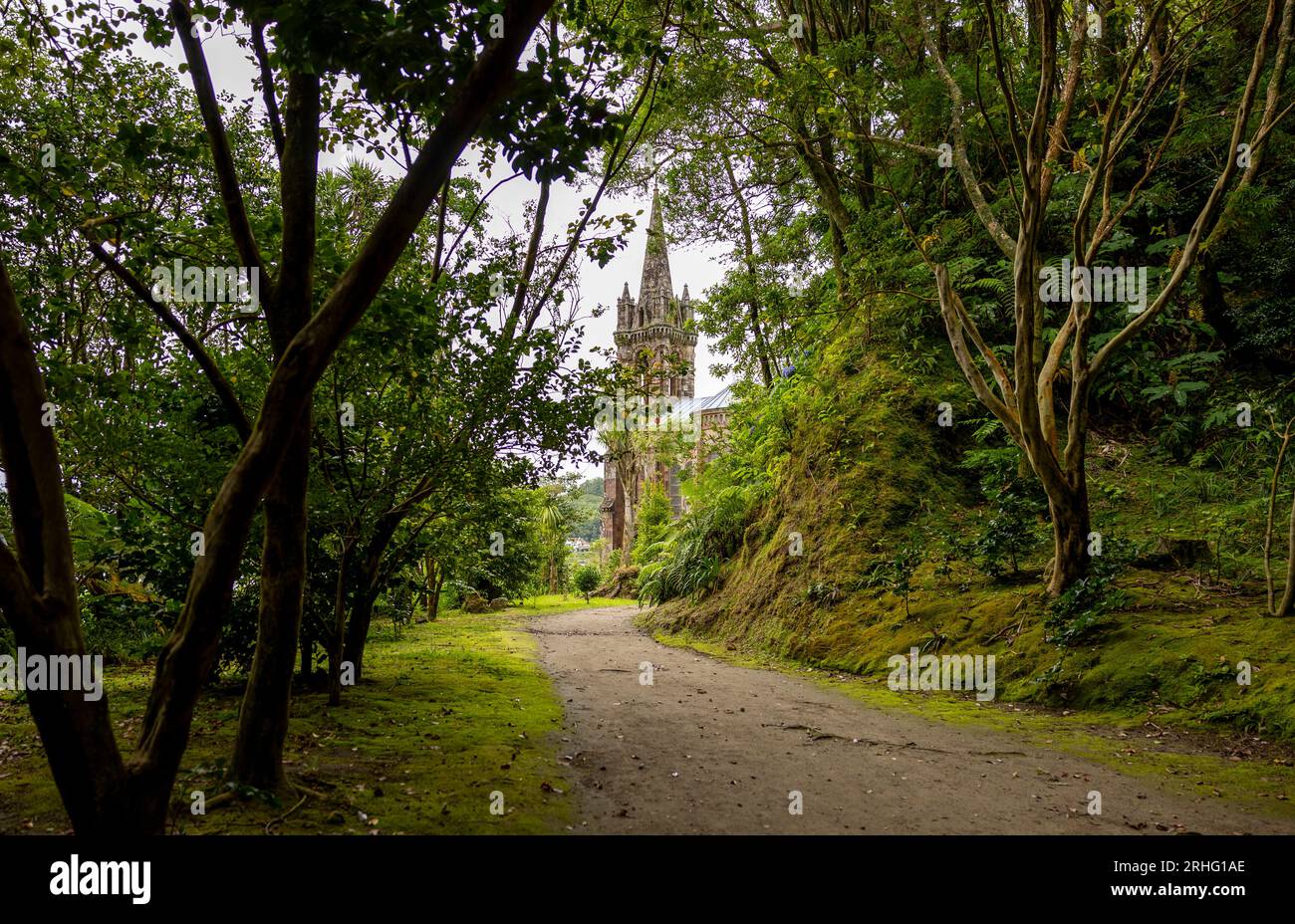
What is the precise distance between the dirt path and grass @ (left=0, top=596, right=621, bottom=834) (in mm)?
402

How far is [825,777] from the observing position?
182 inches

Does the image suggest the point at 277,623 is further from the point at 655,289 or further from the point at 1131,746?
the point at 655,289

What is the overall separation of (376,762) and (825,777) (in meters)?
3.18

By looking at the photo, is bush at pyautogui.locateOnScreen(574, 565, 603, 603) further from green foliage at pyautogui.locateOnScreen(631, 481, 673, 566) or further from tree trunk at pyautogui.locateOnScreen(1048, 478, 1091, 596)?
tree trunk at pyautogui.locateOnScreen(1048, 478, 1091, 596)

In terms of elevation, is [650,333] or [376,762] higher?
[650,333]

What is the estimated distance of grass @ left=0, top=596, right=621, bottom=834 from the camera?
3.53m

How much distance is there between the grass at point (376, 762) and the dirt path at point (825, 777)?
1.32 feet

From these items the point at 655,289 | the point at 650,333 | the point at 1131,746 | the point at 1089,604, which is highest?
the point at 655,289

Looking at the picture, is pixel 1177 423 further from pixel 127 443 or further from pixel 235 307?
pixel 127 443

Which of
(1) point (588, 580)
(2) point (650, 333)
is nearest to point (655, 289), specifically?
(2) point (650, 333)

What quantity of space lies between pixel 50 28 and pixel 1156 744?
9594mm
